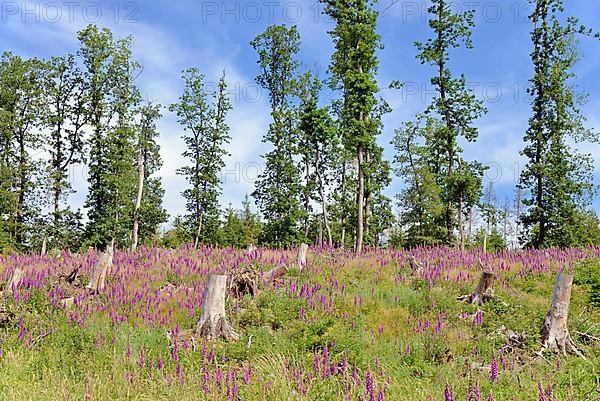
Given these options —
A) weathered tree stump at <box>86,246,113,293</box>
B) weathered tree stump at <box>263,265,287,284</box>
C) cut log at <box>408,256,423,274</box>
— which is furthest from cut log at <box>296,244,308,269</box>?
weathered tree stump at <box>86,246,113,293</box>

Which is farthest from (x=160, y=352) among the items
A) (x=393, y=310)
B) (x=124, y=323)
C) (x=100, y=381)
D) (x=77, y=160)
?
(x=77, y=160)

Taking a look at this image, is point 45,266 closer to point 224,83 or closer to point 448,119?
point 448,119

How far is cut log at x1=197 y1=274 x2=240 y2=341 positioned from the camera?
7.53 m

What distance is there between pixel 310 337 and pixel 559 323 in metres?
3.79

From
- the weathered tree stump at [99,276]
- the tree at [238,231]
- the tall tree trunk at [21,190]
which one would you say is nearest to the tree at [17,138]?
the tall tree trunk at [21,190]

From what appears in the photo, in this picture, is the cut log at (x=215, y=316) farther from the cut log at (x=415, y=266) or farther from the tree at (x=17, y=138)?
the tree at (x=17, y=138)

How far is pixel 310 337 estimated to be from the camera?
6957 millimetres

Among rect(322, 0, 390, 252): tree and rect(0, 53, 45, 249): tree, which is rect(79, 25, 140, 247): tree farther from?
rect(322, 0, 390, 252): tree

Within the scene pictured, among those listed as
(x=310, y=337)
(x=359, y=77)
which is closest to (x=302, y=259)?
(x=310, y=337)

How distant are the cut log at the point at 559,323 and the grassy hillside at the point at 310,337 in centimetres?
19

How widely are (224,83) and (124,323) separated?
33871 mm

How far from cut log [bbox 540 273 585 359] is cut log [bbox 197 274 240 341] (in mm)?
4740

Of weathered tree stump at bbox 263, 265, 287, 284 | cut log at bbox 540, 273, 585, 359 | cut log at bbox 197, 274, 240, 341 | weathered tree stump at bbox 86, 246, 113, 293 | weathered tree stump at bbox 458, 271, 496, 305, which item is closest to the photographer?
cut log at bbox 540, 273, 585, 359

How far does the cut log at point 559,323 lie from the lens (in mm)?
7121
